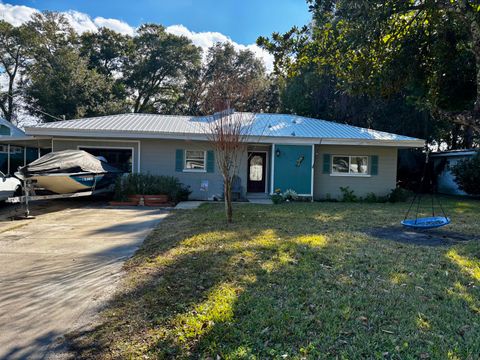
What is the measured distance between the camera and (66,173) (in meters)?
10.3

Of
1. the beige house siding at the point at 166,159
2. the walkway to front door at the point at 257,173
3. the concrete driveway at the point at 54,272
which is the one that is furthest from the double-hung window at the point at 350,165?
the concrete driveway at the point at 54,272

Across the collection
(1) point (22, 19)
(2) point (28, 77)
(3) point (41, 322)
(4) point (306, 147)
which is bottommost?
(3) point (41, 322)

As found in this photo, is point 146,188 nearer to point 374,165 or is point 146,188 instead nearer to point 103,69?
point 374,165

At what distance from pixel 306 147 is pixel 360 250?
345 inches

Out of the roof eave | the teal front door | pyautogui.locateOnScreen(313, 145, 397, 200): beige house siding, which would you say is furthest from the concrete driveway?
pyautogui.locateOnScreen(313, 145, 397, 200): beige house siding

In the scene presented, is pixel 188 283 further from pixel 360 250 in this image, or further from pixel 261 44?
pixel 261 44

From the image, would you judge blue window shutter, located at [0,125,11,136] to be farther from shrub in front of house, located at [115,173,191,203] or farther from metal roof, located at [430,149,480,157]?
metal roof, located at [430,149,480,157]

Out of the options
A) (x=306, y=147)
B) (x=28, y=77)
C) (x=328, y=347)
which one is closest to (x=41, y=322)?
(x=328, y=347)

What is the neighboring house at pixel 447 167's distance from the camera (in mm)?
18953

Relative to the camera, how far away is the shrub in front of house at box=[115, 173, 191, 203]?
1262 cm

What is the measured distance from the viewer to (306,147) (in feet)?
46.6

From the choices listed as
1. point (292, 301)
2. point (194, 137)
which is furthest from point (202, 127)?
point (292, 301)

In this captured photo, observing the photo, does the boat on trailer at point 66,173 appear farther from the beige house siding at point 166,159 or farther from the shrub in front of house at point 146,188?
the beige house siding at point 166,159

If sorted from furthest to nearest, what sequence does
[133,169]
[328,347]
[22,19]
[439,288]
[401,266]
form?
[22,19] → [133,169] → [401,266] → [439,288] → [328,347]
